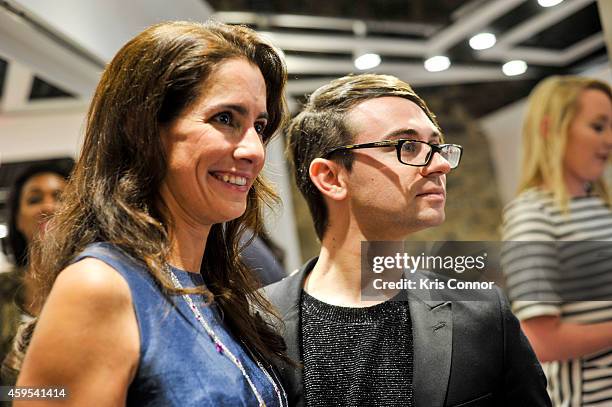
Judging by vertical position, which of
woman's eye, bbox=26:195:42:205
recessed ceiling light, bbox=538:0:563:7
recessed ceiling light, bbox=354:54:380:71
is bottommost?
woman's eye, bbox=26:195:42:205

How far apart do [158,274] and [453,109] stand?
1760 millimetres

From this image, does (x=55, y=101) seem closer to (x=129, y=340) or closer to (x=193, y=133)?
(x=193, y=133)

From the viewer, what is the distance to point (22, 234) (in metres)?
2.07

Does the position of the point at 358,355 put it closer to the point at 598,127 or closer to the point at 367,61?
the point at 598,127

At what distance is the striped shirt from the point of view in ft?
4.75

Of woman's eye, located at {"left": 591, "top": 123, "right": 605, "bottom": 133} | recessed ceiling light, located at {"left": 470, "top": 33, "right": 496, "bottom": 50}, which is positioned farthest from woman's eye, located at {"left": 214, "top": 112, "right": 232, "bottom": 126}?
recessed ceiling light, located at {"left": 470, "top": 33, "right": 496, "bottom": 50}

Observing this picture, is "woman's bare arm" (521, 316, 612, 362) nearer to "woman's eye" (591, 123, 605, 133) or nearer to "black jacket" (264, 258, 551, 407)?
"black jacket" (264, 258, 551, 407)

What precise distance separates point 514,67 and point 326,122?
36.4 inches

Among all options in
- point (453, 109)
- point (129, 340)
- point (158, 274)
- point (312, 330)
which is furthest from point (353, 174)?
point (453, 109)

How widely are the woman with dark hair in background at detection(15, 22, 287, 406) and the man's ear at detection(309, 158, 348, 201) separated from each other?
0.34 m

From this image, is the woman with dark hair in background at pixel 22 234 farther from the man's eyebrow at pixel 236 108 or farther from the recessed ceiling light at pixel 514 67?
the recessed ceiling light at pixel 514 67

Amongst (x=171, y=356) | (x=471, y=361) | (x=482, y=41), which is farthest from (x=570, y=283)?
(x=482, y=41)

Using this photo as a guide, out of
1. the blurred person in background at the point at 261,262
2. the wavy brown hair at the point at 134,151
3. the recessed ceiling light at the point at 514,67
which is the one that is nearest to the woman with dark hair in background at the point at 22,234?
the wavy brown hair at the point at 134,151

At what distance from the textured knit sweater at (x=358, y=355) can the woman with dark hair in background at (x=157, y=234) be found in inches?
6.7
